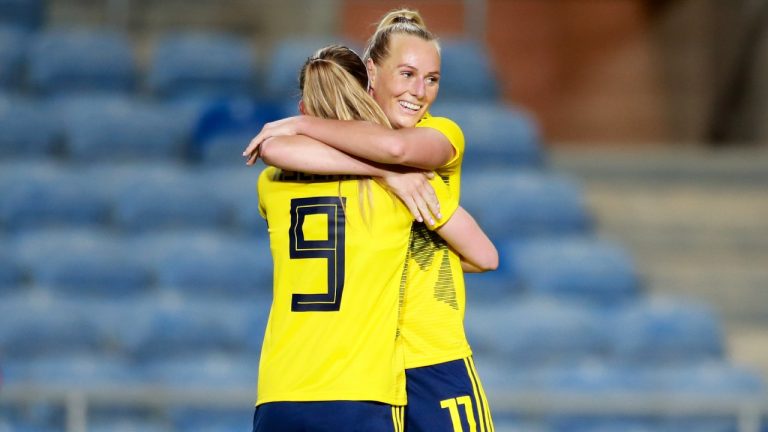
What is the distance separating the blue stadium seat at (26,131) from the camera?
6598mm

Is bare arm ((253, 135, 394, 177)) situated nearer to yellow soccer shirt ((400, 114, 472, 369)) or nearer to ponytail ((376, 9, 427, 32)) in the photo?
yellow soccer shirt ((400, 114, 472, 369))

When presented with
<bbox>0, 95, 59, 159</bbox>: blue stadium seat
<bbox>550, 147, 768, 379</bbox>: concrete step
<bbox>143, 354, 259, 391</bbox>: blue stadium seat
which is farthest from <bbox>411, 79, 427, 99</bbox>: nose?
<bbox>0, 95, 59, 159</bbox>: blue stadium seat

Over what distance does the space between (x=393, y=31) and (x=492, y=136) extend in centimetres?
427

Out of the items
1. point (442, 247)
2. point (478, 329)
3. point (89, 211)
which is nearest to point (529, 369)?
point (478, 329)

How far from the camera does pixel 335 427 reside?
7.73 feet

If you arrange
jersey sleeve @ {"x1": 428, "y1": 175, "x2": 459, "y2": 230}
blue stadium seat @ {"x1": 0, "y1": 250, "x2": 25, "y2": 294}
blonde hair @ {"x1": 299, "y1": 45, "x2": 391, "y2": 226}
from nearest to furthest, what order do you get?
blonde hair @ {"x1": 299, "y1": 45, "x2": 391, "y2": 226} → jersey sleeve @ {"x1": 428, "y1": 175, "x2": 459, "y2": 230} → blue stadium seat @ {"x1": 0, "y1": 250, "x2": 25, "y2": 294}

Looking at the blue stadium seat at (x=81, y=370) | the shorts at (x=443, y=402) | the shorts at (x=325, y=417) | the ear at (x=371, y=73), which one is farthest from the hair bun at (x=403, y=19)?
the blue stadium seat at (x=81, y=370)

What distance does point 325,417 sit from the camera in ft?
7.76

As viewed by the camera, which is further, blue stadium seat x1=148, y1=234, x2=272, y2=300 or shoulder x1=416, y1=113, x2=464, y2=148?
blue stadium seat x1=148, y1=234, x2=272, y2=300

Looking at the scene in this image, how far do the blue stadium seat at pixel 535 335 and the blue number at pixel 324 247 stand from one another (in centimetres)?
344

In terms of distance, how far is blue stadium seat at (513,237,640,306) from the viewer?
6332 millimetres

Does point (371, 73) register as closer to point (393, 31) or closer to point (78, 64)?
point (393, 31)

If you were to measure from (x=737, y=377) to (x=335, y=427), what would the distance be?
12.8ft

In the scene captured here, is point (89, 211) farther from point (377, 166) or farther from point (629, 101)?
point (629, 101)
